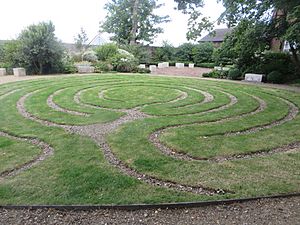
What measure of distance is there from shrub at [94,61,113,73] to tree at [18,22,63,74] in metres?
3.01

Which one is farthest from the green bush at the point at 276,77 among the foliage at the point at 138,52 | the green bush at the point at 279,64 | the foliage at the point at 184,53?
the foliage at the point at 184,53

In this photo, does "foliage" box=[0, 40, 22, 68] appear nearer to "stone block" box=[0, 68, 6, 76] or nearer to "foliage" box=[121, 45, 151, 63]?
"stone block" box=[0, 68, 6, 76]

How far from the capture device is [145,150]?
4.80m

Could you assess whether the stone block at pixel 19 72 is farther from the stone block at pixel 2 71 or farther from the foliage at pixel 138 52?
the foliage at pixel 138 52

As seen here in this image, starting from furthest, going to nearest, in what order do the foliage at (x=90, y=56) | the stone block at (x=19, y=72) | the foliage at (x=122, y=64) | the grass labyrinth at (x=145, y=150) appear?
1. the foliage at (x=90, y=56)
2. the foliage at (x=122, y=64)
3. the stone block at (x=19, y=72)
4. the grass labyrinth at (x=145, y=150)

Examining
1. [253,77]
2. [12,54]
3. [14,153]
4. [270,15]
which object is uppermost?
[270,15]

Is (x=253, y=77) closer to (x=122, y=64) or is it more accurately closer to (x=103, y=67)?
(x=122, y=64)

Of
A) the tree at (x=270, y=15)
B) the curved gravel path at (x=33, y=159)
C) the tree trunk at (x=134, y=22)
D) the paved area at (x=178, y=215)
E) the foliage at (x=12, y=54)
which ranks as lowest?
the paved area at (x=178, y=215)

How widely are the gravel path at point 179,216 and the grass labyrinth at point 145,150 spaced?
0.62 ft

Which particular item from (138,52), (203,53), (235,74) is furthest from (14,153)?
(203,53)

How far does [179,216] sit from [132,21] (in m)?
34.7

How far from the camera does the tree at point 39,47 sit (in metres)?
17.2

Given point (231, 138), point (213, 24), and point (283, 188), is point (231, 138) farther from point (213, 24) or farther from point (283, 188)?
point (213, 24)

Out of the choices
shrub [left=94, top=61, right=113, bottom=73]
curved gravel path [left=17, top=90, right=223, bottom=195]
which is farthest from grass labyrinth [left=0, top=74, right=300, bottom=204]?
shrub [left=94, top=61, right=113, bottom=73]
